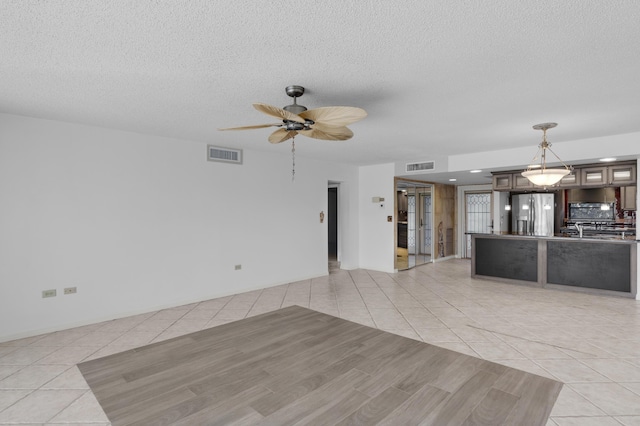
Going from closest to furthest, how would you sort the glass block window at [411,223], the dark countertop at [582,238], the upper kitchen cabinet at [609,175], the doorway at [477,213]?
the dark countertop at [582,238] → the upper kitchen cabinet at [609,175] → the doorway at [477,213] → the glass block window at [411,223]

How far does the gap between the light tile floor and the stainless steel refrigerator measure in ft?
7.76

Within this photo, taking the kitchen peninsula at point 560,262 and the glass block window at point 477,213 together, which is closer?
the kitchen peninsula at point 560,262

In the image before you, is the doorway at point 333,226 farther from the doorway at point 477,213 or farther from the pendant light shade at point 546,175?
the pendant light shade at point 546,175

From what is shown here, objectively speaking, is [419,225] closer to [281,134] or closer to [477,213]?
[477,213]

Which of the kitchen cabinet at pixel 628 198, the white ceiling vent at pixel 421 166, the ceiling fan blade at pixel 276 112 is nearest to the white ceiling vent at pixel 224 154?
the ceiling fan blade at pixel 276 112

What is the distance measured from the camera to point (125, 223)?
450 cm

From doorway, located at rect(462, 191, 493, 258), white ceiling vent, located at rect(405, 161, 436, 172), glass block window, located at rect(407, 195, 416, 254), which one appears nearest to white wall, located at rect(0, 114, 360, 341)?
white ceiling vent, located at rect(405, 161, 436, 172)

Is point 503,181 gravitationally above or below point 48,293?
above

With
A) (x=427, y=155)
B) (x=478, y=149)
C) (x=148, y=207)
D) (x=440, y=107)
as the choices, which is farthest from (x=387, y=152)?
(x=148, y=207)

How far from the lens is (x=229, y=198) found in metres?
5.59

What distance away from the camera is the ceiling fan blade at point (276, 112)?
238 centimetres

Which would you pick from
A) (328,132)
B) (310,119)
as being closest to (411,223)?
(328,132)

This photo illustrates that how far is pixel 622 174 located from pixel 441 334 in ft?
14.2

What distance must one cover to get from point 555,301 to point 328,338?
3.71 metres
